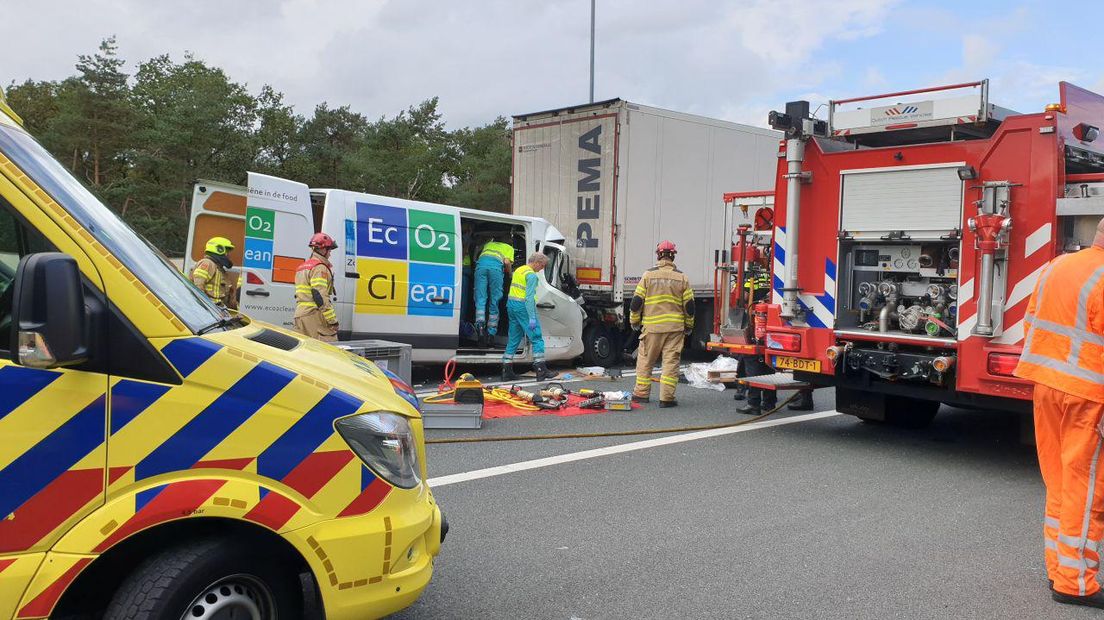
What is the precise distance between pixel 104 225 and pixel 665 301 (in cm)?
746

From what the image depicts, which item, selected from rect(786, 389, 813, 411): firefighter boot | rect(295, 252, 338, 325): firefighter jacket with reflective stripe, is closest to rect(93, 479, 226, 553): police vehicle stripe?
rect(295, 252, 338, 325): firefighter jacket with reflective stripe

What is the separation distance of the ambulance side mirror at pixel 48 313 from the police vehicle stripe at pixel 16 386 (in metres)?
0.04

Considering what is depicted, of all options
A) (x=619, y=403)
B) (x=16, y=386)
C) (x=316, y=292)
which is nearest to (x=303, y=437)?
(x=16, y=386)

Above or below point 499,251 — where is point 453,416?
below

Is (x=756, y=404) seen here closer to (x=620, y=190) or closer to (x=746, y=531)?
(x=746, y=531)

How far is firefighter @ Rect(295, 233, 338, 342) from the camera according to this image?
340 inches

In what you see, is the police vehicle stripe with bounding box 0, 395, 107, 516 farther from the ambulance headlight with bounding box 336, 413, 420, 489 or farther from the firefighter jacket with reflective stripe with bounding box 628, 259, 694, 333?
the firefighter jacket with reflective stripe with bounding box 628, 259, 694, 333

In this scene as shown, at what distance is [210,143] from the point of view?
33844 millimetres

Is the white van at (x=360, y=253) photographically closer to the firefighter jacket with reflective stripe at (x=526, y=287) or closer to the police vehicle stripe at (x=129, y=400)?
the firefighter jacket with reflective stripe at (x=526, y=287)

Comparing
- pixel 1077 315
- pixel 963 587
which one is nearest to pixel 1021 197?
pixel 1077 315

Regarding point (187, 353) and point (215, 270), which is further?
point (215, 270)

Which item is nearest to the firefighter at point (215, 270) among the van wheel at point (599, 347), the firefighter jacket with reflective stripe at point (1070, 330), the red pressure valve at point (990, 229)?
the van wheel at point (599, 347)

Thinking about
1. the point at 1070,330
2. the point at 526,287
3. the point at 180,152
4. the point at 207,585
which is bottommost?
the point at 207,585

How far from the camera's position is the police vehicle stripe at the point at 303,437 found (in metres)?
2.77
